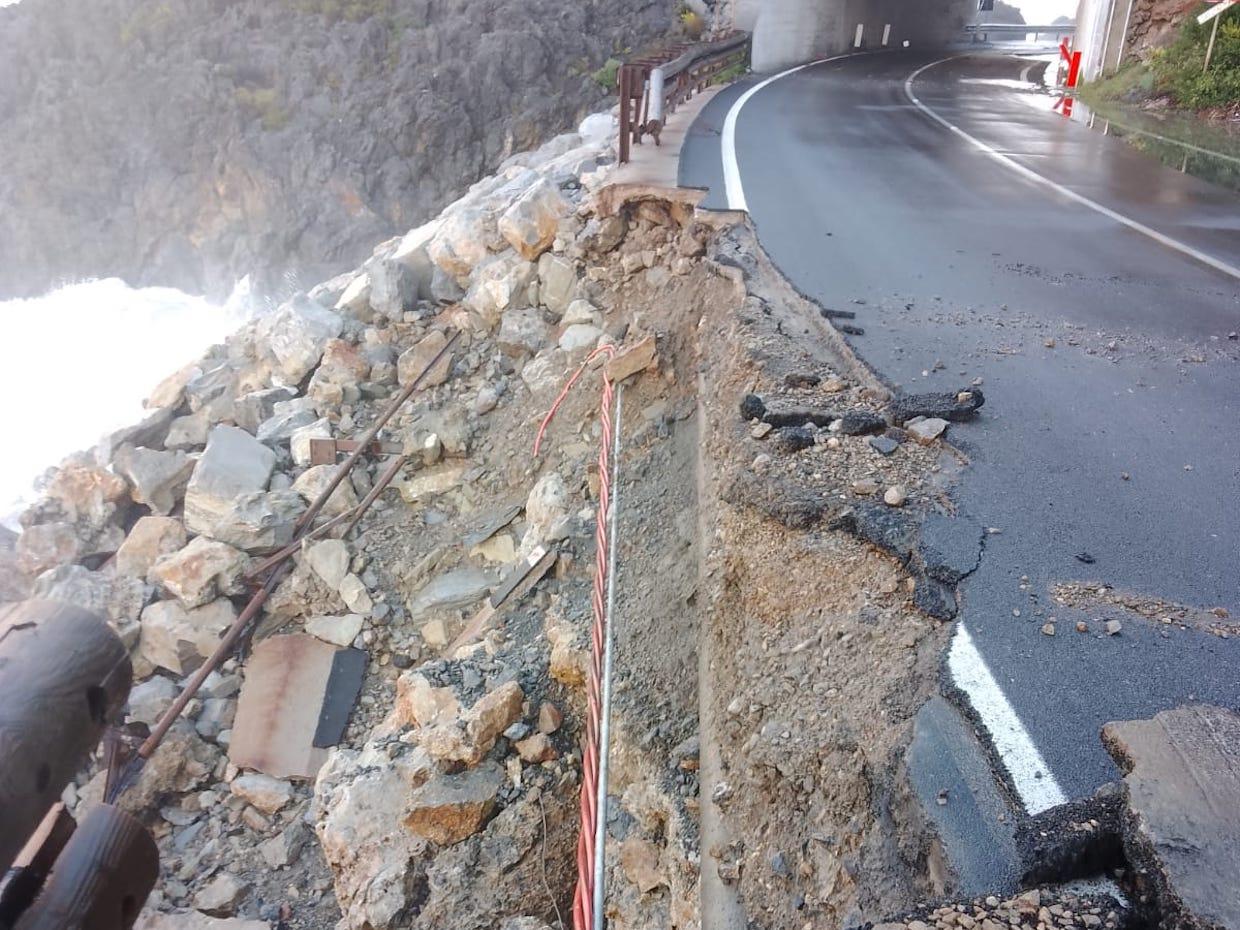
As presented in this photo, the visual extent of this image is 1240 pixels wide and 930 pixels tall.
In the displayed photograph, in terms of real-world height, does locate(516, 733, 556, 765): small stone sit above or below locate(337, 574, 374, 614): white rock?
above

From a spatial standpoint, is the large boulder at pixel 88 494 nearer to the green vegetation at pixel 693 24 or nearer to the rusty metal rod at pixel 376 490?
the rusty metal rod at pixel 376 490

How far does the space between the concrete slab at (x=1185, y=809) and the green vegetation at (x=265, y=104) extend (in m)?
30.1

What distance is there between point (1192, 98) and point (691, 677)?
13934mm

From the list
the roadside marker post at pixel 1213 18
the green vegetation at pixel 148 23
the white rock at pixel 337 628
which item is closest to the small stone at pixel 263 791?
the white rock at pixel 337 628

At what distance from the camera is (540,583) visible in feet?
19.3

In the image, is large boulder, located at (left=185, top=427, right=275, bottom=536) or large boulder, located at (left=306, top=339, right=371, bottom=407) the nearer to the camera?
large boulder, located at (left=185, top=427, right=275, bottom=536)

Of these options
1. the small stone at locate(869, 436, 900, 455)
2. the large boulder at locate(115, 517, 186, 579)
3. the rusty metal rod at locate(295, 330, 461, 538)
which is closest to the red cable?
the small stone at locate(869, 436, 900, 455)

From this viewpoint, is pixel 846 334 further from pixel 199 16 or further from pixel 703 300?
pixel 199 16

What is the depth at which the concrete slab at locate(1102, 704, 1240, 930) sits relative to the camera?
5.98 feet

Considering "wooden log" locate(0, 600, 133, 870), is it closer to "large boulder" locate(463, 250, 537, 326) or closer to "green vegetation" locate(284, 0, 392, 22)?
"large boulder" locate(463, 250, 537, 326)

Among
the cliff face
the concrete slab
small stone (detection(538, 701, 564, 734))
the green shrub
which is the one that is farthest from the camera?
the cliff face

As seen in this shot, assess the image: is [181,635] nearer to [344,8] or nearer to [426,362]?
[426,362]

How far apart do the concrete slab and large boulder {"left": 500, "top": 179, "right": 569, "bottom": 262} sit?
7.24 m

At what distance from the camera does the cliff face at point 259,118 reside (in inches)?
1007
